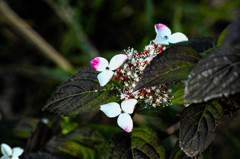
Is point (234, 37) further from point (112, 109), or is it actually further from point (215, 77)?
point (112, 109)

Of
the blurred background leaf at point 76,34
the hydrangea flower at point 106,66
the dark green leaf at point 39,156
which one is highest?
the blurred background leaf at point 76,34

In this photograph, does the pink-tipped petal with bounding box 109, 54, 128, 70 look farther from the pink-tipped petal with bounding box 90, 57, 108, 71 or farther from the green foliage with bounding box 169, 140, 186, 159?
the green foliage with bounding box 169, 140, 186, 159

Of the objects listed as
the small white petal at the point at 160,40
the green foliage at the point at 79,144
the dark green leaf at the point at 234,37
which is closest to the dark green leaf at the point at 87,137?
the green foliage at the point at 79,144

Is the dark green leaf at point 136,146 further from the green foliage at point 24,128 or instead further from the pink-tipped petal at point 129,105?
the green foliage at point 24,128

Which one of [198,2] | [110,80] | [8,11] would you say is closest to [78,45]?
[8,11]

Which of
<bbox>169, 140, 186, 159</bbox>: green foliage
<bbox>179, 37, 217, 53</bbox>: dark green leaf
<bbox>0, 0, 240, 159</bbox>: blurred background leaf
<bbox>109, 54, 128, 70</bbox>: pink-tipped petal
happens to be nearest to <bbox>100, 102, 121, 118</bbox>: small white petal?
<bbox>109, 54, 128, 70</bbox>: pink-tipped petal

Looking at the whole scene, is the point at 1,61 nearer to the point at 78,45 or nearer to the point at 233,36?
the point at 78,45

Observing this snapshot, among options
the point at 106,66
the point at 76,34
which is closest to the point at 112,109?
the point at 106,66
